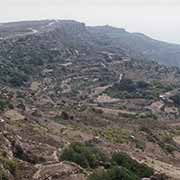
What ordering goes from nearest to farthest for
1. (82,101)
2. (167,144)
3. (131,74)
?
(167,144) < (82,101) < (131,74)

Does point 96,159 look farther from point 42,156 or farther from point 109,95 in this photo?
point 109,95

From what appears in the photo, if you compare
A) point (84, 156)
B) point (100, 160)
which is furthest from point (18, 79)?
point (84, 156)

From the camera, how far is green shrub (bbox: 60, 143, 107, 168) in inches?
1326

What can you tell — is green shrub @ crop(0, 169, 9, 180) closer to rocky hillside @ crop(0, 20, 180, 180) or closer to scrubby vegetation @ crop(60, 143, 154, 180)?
rocky hillside @ crop(0, 20, 180, 180)

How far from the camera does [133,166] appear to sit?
33344mm

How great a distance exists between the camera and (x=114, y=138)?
54.0 meters

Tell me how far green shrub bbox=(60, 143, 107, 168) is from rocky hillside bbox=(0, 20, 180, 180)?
2.4 inches

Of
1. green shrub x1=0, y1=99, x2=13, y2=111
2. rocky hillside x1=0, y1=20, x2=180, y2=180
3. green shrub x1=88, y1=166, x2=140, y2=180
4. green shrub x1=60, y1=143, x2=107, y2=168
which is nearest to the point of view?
green shrub x1=88, y1=166, x2=140, y2=180

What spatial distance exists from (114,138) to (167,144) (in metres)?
7.57

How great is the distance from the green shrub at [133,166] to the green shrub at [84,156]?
84cm

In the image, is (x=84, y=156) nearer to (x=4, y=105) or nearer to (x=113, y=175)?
(x=113, y=175)

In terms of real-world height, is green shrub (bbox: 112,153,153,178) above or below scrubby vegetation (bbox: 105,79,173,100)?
above

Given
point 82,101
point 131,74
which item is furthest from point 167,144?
point 131,74

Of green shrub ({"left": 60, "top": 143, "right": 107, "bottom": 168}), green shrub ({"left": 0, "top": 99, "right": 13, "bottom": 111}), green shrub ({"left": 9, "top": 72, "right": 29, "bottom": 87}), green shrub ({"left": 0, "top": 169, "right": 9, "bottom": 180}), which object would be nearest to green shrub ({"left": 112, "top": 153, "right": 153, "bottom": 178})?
green shrub ({"left": 60, "top": 143, "right": 107, "bottom": 168})
